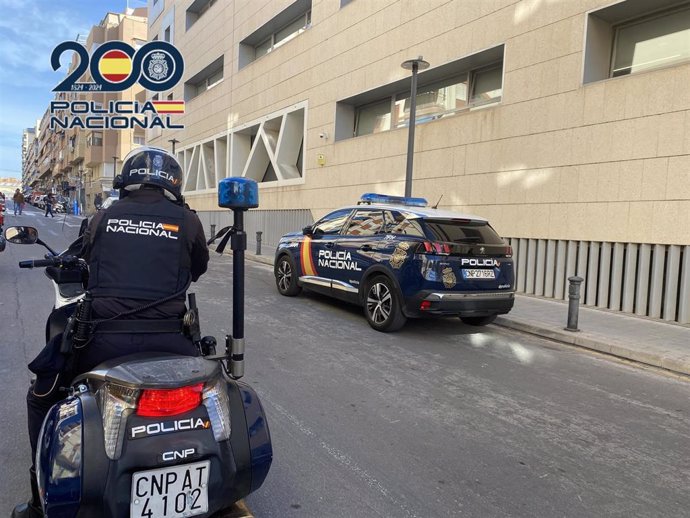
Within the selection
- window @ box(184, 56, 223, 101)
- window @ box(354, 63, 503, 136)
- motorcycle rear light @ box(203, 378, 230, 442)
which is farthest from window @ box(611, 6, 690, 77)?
window @ box(184, 56, 223, 101)

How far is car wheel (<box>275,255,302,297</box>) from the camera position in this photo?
9.43 metres

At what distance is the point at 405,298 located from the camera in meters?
6.82

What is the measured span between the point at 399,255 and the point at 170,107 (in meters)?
29.5

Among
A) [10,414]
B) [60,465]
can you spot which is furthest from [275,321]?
[60,465]

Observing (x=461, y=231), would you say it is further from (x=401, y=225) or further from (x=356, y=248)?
(x=356, y=248)

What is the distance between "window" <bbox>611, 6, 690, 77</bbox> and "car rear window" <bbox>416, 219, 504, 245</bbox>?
5.31 meters

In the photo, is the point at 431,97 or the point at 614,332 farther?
the point at 431,97

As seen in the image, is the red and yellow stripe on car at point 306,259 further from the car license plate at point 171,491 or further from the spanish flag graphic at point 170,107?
the spanish flag graphic at point 170,107

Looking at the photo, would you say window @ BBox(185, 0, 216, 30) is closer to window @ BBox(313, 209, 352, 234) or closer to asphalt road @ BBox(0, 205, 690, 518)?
window @ BBox(313, 209, 352, 234)

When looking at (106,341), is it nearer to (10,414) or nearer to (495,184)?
(10,414)

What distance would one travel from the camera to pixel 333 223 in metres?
8.62

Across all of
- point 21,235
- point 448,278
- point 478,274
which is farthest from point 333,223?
point 21,235

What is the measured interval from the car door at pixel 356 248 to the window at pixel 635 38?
5.59m

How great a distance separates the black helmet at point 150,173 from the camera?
8.74 ft
